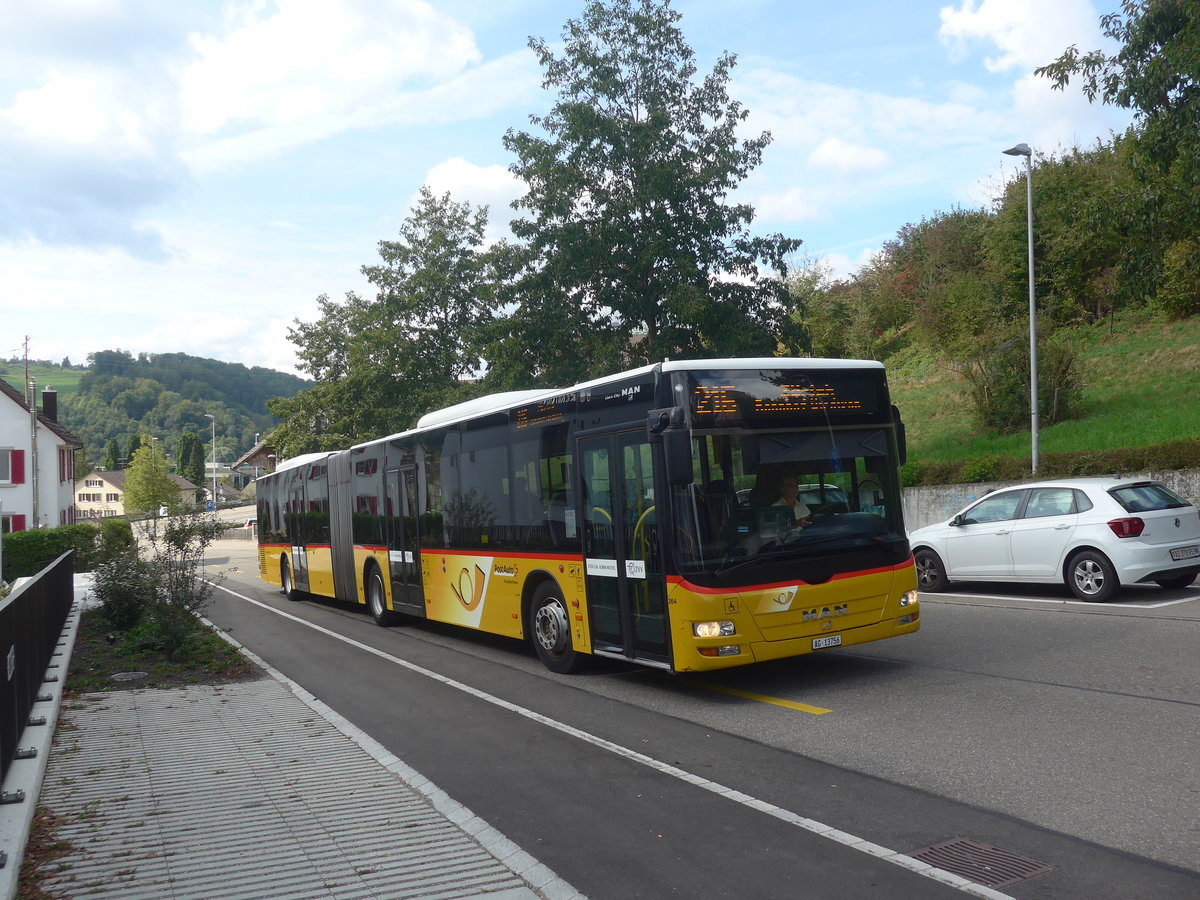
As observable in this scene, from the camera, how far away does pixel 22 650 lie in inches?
298

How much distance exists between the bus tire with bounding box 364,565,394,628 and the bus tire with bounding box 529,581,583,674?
A: 5924mm

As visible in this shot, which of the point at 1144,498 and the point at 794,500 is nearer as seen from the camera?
the point at 794,500

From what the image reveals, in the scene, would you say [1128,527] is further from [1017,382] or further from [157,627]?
[1017,382]

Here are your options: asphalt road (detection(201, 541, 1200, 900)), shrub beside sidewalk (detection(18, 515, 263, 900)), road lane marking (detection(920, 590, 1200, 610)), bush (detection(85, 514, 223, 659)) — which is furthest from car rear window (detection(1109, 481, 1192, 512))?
bush (detection(85, 514, 223, 659))

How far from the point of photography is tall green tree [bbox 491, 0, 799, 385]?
24500 millimetres

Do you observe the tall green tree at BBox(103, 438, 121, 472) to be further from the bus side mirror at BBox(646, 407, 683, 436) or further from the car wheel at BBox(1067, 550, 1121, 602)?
the bus side mirror at BBox(646, 407, 683, 436)

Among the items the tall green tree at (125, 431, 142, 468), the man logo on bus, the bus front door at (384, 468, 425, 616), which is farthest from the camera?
the tall green tree at (125, 431, 142, 468)

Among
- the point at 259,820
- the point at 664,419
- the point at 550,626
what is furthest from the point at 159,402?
the point at 259,820

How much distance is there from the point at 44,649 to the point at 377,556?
20.7 feet

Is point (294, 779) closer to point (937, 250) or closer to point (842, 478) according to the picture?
point (842, 478)

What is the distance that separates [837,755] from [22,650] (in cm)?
607

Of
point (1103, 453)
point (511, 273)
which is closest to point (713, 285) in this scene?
point (511, 273)

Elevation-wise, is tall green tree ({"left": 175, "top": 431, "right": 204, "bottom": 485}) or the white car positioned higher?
tall green tree ({"left": 175, "top": 431, "right": 204, "bottom": 485})

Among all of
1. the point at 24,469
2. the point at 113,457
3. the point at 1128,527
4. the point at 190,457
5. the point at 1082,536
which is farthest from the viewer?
the point at 113,457
